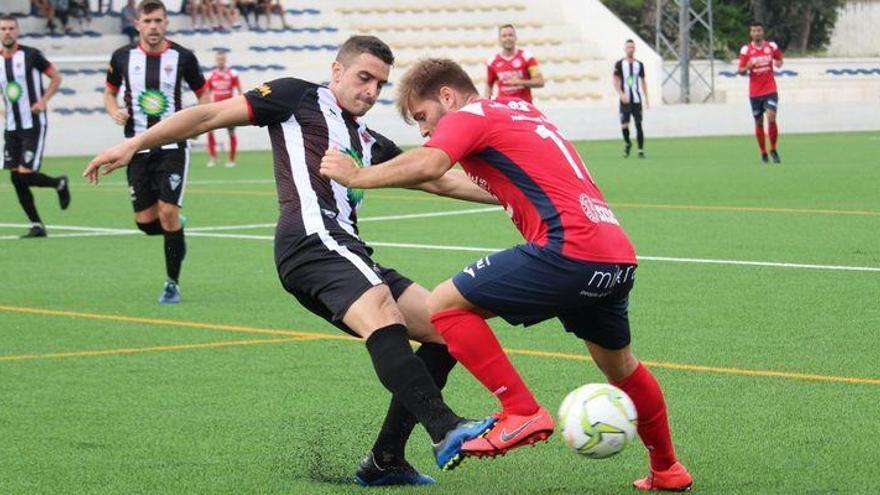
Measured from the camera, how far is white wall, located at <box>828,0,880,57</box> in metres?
64.2

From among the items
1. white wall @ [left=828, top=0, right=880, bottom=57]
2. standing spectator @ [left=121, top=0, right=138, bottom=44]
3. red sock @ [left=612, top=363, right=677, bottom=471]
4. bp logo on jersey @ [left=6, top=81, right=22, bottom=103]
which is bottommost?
white wall @ [left=828, top=0, right=880, bottom=57]

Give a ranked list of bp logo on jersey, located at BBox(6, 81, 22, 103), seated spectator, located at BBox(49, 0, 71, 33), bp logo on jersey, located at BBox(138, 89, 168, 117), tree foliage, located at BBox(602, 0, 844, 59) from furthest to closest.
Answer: tree foliage, located at BBox(602, 0, 844, 59)
seated spectator, located at BBox(49, 0, 71, 33)
bp logo on jersey, located at BBox(6, 81, 22, 103)
bp logo on jersey, located at BBox(138, 89, 168, 117)

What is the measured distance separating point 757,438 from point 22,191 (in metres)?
12.3

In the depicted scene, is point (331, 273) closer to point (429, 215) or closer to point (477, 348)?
point (477, 348)

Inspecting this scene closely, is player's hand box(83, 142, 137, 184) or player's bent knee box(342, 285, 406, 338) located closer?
player's bent knee box(342, 285, 406, 338)

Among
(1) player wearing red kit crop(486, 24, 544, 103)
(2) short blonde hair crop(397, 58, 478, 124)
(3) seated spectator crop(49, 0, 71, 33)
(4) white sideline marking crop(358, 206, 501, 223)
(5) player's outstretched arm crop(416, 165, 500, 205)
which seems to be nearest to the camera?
(2) short blonde hair crop(397, 58, 478, 124)

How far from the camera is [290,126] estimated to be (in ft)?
20.5

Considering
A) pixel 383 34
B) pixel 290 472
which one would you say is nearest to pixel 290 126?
pixel 290 472

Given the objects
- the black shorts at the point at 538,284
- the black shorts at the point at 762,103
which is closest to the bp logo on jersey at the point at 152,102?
the black shorts at the point at 538,284

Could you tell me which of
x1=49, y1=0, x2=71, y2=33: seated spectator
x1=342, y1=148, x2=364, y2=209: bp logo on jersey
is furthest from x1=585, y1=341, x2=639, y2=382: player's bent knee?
x1=49, y1=0, x2=71, y2=33: seated spectator

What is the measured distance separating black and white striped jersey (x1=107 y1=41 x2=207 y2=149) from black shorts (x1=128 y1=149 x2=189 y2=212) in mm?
428

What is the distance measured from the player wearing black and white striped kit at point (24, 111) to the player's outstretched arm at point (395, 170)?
1245 centimetres

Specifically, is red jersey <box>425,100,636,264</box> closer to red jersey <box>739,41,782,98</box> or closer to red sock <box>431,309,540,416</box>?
red sock <box>431,309,540,416</box>

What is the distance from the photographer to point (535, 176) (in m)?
5.59
